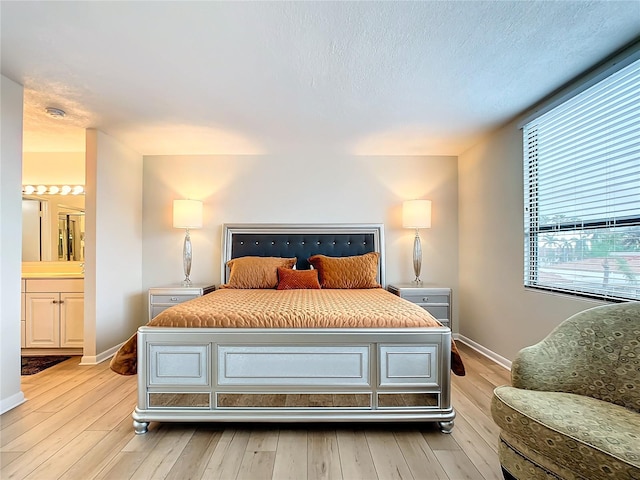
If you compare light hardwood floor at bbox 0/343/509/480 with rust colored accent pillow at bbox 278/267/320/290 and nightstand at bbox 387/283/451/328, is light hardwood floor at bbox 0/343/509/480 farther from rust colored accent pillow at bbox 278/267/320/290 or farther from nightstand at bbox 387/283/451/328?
rust colored accent pillow at bbox 278/267/320/290

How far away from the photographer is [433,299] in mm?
3686

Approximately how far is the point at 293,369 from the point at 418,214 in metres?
2.58

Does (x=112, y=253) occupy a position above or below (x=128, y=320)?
above

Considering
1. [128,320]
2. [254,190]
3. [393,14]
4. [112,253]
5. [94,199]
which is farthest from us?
[254,190]

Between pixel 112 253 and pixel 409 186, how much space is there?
3.67 m

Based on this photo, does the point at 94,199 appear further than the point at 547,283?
Yes

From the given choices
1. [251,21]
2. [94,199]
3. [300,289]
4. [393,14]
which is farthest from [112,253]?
[393,14]

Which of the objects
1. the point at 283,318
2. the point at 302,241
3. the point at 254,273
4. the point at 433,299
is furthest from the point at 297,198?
the point at 283,318

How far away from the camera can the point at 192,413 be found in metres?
2.09

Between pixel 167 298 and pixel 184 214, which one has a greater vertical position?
pixel 184 214

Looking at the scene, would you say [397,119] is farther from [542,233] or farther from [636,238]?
[636,238]

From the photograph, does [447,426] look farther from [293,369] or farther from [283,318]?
[283,318]

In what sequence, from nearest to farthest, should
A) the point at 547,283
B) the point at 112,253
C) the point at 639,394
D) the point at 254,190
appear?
the point at 639,394, the point at 547,283, the point at 112,253, the point at 254,190

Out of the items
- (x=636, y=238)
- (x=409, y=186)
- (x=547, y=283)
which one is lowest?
(x=547, y=283)
